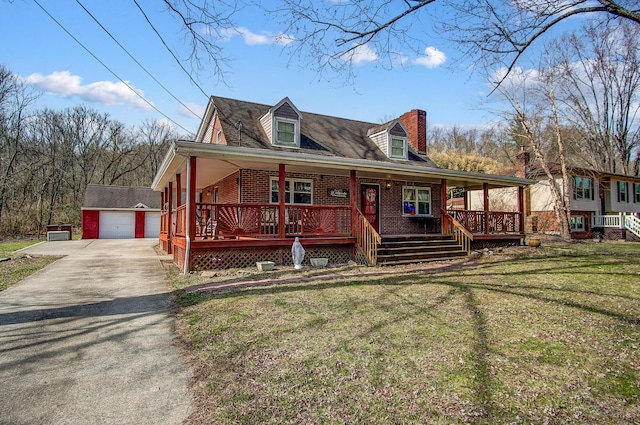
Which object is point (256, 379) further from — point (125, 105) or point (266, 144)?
point (125, 105)

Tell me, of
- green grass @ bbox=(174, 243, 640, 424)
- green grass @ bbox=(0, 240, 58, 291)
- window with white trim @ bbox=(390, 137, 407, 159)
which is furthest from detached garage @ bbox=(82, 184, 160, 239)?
green grass @ bbox=(174, 243, 640, 424)

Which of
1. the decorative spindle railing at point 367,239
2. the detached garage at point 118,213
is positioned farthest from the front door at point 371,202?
the detached garage at point 118,213

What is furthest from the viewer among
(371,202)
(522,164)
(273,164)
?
(522,164)

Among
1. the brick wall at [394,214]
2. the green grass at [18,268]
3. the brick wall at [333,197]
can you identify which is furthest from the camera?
the brick wall at [394,214]

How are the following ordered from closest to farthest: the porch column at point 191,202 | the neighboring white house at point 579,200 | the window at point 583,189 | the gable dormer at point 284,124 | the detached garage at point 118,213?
the porch column at point 191,202, the gable dormer at point 284,124, the neighboring white house at point 579,200, the window at point 583,189, the detached garage at point 118,213

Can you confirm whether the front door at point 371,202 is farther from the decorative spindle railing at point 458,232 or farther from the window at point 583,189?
the window at point 583,189

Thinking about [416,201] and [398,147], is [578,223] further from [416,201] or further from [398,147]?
[398,147]

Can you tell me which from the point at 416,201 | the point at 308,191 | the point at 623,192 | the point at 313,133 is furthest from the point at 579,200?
the point at 308,191

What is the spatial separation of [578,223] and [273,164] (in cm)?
2442

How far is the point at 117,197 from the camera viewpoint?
92.0 ft

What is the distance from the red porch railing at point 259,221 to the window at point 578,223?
22.2 m

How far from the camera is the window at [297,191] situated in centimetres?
1298

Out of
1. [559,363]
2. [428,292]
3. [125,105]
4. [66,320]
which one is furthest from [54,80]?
[559,363]

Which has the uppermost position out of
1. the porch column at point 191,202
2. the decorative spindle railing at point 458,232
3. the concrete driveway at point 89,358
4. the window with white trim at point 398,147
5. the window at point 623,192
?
the window with white trim at point 398,147
